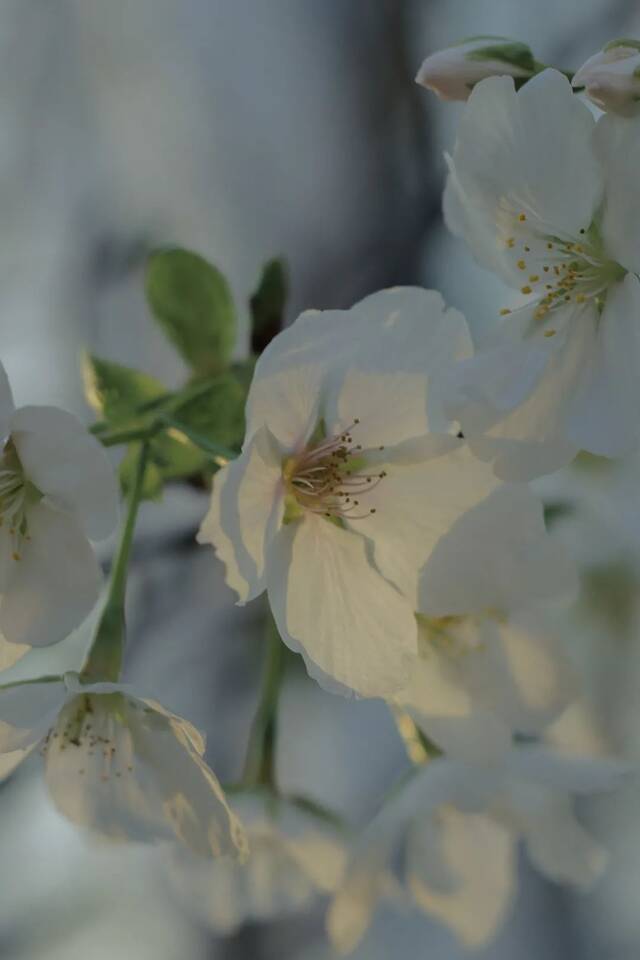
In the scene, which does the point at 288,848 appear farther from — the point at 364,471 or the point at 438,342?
the point at 438,342

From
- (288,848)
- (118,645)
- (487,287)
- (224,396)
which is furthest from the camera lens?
(487,287)

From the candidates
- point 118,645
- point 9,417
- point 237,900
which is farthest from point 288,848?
point 9,417

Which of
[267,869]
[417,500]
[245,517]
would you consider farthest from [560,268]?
[267,869]

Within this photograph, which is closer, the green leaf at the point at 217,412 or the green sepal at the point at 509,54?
the green sepal at the point at 509,54

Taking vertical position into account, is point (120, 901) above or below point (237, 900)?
below

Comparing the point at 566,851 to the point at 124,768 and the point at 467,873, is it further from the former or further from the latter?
the point at 124,768

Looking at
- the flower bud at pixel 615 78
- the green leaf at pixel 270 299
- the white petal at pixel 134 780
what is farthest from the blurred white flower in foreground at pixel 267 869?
the flower bud at pixel 615 78

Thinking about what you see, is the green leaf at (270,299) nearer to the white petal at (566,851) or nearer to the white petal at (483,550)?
the white petal at (483,550)
